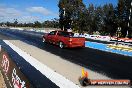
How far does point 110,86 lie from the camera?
23.6ft

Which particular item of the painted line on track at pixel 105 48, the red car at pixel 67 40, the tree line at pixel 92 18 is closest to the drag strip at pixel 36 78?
the painted line on track at pixel 105 48

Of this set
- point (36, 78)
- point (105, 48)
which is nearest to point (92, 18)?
point (105, 48)

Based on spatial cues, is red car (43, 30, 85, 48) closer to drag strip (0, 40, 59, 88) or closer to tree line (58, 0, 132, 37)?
drag strip (0, 40, 59, 88)

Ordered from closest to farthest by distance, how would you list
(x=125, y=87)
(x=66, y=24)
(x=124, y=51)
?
(x=125, y=87)
(x=124, y=51)
(x=66, y=24)

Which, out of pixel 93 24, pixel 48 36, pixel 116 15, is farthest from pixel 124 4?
pixel 48 36

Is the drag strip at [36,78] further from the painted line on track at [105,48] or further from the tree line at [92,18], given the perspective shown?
the tree line at [92,18]

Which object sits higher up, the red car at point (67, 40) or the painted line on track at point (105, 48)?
the red car at point (67, 40)

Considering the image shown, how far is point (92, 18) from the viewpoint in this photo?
83438mm

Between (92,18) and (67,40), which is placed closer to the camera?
(67,40)

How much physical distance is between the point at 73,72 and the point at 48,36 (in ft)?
50.1

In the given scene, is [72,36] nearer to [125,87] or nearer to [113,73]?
[113,73]

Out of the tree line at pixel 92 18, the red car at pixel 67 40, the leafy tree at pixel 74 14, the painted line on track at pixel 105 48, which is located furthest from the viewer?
the leafy tree at pixel 74 14

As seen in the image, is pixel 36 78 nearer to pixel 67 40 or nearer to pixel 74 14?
pixel 67 40

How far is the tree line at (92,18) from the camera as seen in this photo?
223ft
